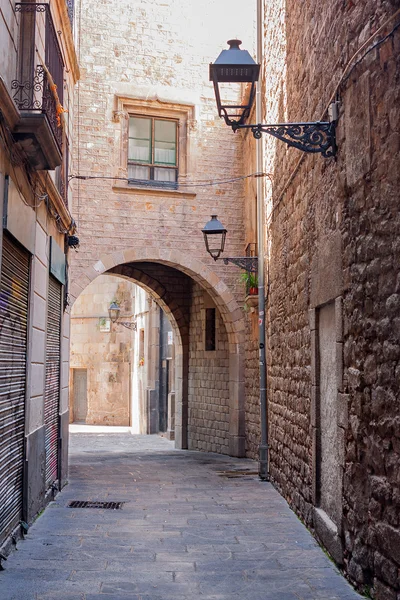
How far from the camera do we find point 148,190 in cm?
1320

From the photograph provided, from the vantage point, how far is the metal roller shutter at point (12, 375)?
5.48 meters

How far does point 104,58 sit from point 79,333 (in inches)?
624

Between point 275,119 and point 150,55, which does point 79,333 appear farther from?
point 275,119

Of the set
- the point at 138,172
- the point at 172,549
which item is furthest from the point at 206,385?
the point at 172,549

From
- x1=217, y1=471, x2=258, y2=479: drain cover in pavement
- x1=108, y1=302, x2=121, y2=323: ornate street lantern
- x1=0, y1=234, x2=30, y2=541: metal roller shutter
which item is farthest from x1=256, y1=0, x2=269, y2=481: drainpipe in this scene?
x1=108, y1=302, x2=121, y2=323: ornate street lantern

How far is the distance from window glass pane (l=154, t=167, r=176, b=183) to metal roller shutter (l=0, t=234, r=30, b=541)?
288 inches

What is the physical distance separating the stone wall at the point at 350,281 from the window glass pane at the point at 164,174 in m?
5.82

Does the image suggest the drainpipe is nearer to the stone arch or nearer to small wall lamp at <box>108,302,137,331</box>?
the stone arch

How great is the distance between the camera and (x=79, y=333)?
27672mm

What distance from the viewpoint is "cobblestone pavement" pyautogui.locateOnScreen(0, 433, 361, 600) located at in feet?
15.0

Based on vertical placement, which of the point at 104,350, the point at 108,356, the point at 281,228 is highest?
the point at 281,228

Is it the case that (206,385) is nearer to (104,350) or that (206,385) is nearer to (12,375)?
(12,375)

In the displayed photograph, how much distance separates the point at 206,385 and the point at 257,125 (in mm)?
9930

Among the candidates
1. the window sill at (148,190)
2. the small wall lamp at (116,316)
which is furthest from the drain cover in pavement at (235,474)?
the small wall lamp at (116,316)
